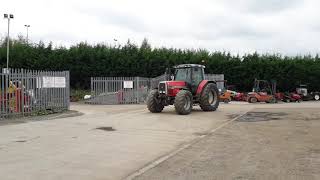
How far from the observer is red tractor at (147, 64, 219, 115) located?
25.3 metres

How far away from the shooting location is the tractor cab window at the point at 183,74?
86.8 ft

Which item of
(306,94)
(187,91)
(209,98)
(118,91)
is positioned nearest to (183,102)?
(187,91)

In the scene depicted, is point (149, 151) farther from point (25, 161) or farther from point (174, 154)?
point (25, 161)

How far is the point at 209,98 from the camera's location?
26984 mm

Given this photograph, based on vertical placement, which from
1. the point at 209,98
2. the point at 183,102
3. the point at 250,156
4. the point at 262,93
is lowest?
the point at 250,156

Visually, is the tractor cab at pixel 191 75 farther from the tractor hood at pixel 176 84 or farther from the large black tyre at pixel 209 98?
the large black tyre at pixel 209 98

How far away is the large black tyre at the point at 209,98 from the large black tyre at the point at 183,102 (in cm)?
151

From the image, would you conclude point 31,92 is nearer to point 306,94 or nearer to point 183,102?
point 183,102

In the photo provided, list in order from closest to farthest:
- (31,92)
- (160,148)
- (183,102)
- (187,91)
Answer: (160,148) → (31,92) → (183,102) → (187,91)

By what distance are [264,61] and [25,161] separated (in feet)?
141

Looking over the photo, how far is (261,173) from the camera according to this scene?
10.1 meters

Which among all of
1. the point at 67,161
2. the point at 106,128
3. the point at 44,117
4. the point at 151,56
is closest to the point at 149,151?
the point at 67,161

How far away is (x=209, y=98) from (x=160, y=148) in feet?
44.3

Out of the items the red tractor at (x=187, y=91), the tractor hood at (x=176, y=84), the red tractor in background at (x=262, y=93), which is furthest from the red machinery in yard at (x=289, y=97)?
the tractor hood at (x=176, y=84)
